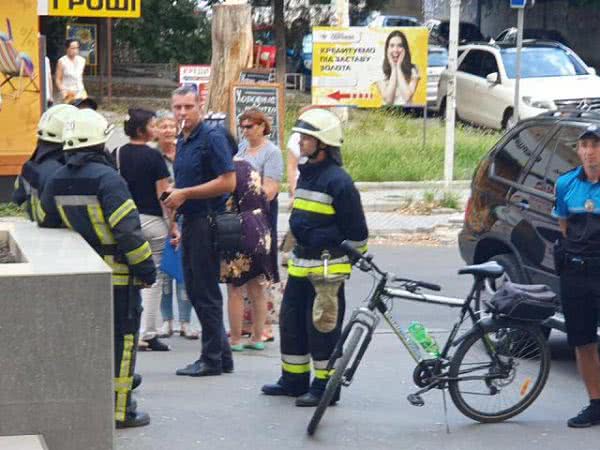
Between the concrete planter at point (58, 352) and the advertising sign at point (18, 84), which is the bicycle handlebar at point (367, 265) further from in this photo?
the advertising sign at point (18, 84)

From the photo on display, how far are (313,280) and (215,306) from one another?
3.24ft

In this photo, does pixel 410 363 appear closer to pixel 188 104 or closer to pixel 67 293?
pixel 188 104

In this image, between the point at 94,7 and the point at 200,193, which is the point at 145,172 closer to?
the point at 200,193

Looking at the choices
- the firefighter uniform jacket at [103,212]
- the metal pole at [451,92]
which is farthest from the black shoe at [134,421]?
the metal pole at [451,92]

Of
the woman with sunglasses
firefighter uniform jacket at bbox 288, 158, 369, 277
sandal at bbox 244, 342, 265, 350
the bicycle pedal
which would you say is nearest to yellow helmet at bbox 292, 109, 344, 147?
firefighter uniform jacket at bbox 288, 158, 369, 277

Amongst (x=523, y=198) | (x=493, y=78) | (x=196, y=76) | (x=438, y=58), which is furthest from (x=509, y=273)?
(x=438, y=58)

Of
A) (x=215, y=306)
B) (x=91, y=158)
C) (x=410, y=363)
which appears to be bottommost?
(x=410, y=363)

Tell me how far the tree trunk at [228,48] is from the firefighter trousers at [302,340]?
375 inches

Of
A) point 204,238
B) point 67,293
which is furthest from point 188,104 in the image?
point 67,293

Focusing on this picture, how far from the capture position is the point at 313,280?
7500 millimetres

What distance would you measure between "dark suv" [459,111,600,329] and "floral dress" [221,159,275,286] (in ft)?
5.46

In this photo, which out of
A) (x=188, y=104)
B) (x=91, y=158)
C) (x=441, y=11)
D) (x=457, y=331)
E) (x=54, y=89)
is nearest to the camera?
(x=91, y=158)

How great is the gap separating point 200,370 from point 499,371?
6.70 feet

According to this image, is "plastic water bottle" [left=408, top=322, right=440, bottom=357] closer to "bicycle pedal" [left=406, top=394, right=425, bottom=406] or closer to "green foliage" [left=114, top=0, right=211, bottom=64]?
"bicycle pedal" [left=406, top=394, right=425, bottom=406]
